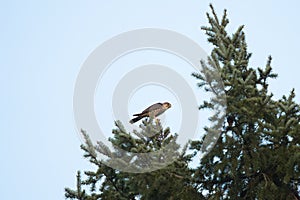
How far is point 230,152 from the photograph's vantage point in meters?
8.08

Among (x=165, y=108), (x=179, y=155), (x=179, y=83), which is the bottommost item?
(x=179, y=155)

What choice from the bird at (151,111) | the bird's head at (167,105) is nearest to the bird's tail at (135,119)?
the bird at (151,111)

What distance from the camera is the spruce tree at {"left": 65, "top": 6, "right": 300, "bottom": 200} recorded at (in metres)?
7.65

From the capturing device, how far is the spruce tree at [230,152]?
7.65 meters

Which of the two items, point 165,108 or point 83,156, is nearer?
point 83,156

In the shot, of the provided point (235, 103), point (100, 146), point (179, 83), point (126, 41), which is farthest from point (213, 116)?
point (126, 41)

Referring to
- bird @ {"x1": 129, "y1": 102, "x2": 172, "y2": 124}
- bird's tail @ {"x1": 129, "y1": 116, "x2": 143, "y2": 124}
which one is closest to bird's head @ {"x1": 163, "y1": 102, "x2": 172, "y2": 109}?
bird @ {"x1": 129, "y1": 102, "x2": 172, "y2": 124}

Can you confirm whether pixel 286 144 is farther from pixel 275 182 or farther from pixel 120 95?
pixel 120 95

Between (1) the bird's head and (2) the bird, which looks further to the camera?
(1) the bird's head

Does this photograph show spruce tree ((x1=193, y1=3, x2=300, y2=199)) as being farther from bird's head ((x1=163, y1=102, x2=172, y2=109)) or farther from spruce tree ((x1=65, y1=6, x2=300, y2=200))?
bird's head ((x1=163, y1=102, x2=172, y2=109))

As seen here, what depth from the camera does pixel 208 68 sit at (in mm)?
8000

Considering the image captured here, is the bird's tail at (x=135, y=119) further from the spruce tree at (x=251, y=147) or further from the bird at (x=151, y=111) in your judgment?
the spruce tree at (x=251, y=147)

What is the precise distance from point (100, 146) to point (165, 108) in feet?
7.31

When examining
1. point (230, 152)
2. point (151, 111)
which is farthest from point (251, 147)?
point (151, 111)
